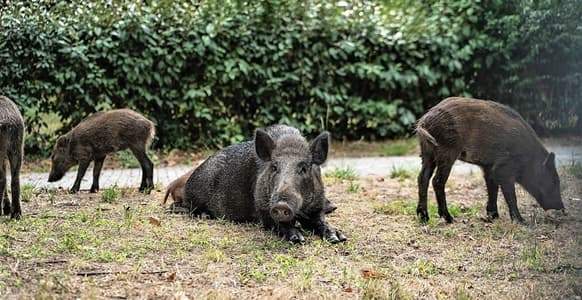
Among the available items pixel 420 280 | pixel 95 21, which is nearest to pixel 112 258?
pixel 420 280

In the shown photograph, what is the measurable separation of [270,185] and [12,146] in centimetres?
214

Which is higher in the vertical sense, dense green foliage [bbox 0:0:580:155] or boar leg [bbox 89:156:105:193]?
dense green foliage [bbox 0:0:580:155]

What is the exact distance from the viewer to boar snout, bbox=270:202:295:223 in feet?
20.1

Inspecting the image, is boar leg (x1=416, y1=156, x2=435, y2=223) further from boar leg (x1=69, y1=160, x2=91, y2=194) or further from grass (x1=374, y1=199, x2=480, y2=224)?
boar leg (x1=69, y1=160, x2=91, y2=194)

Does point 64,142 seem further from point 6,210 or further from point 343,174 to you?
point 343,174

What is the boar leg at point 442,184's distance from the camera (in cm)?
725

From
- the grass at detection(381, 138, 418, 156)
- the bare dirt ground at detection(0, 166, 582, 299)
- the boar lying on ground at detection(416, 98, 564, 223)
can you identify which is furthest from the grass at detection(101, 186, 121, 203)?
the grass at detection(381, 138, 418, 156)

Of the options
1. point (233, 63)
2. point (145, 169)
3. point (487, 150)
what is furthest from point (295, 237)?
point (233, 63)

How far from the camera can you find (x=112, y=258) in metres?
5.74

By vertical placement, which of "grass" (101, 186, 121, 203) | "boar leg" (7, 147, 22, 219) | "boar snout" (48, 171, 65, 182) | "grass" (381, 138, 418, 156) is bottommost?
"grass" (381, 138, 418, 156)

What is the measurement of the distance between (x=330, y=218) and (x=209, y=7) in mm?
5921

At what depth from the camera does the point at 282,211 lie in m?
6.12

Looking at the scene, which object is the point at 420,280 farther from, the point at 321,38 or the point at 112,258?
the point at 321,38

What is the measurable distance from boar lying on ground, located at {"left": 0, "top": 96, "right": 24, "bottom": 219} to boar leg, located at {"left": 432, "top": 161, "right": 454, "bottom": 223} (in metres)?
3.48
